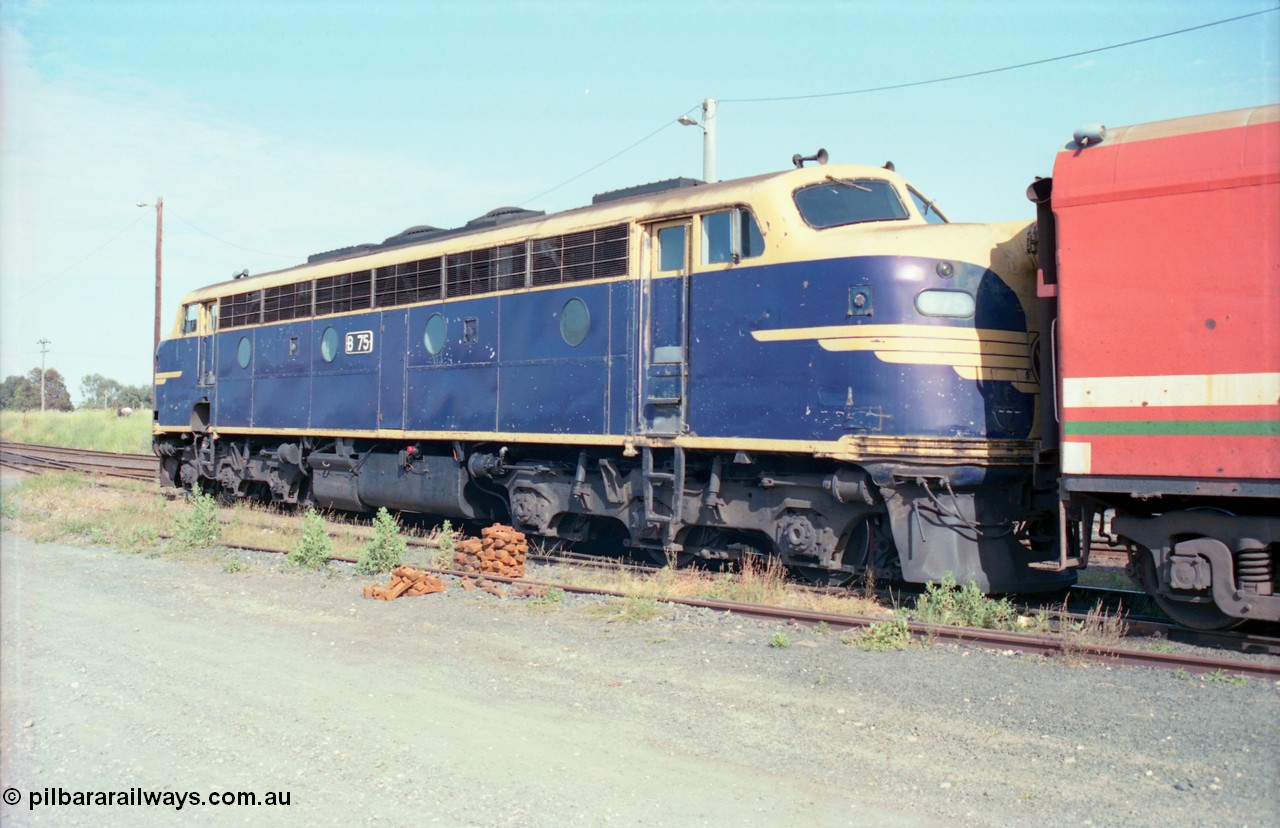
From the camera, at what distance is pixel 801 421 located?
9.34 metres

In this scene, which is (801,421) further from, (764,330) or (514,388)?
(514,388)

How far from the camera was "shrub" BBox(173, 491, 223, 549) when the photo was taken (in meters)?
13.5

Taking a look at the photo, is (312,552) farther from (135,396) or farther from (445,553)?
(135,396)

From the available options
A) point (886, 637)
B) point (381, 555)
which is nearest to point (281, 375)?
point (381, 555)

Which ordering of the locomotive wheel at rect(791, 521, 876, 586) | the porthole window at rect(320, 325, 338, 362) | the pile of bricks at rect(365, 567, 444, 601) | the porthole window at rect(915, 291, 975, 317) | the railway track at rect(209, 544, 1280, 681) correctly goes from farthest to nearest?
the porthole window at rect(320, 325, 338, 362)
the pile of bricks at rect(365, 567, 444, 601)
the locomotive wheel at rect(791, 521, 876, 586)
the porthole window at rect(915, 291, 975, 317)
the railway track at rect(209, 544, 1280, 681)

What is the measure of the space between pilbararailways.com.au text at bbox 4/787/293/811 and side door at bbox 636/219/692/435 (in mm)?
6196

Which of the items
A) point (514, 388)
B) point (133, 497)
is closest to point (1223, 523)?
point (514, 388)

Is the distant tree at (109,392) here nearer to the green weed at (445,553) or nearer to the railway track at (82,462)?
the railway track at (82,462)

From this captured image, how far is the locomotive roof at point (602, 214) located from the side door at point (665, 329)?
28 centimetres

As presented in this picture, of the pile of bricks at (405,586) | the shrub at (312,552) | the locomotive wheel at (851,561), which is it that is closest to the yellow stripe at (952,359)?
the locomotive wheel at (851,561)

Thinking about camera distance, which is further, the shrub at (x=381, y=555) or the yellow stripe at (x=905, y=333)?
the shrub at (x=381, y=555)

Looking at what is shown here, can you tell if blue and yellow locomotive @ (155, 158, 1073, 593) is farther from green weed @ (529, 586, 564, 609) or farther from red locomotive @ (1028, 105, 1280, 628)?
green weed @ (529, 586, 564, 609)

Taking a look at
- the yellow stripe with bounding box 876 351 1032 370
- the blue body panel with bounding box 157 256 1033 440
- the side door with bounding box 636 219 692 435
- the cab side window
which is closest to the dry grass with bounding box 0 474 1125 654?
the blue body panel with bounding box 157 256 1033 440

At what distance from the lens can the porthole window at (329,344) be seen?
15484mm
